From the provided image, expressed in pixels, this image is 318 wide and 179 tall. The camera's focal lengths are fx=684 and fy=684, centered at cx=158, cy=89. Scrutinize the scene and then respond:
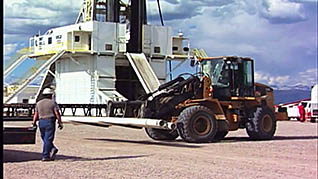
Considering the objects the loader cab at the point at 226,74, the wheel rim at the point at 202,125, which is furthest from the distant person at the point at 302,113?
the wheel rim at the point at 202,125

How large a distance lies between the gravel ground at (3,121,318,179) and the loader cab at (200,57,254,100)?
2.02 m

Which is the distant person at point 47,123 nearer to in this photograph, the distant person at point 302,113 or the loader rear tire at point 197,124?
the loader rear tire at point 197,124

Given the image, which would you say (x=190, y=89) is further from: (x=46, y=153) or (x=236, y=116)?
(x=46, y=153)

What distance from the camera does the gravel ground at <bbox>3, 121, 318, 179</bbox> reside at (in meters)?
12.2

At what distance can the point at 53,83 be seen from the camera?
46.7 m

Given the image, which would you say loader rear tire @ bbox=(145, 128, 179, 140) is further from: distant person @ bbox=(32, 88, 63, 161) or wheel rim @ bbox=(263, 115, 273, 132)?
distant person @ bbox=(32, 88, 63, 161)

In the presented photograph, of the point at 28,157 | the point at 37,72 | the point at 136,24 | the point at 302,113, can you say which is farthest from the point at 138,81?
the point at 28,157

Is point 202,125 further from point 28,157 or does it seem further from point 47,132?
point 47,132

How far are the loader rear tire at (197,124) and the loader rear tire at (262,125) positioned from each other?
5.98ft

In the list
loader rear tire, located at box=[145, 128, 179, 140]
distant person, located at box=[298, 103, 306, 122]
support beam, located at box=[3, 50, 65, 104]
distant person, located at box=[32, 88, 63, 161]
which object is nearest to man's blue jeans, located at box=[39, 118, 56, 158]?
distant person, located at box=[32, 88, 63, 161]

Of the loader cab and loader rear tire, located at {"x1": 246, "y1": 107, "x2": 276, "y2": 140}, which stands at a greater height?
the loader cab

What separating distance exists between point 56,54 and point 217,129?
92.2 ft

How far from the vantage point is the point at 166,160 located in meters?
14.6

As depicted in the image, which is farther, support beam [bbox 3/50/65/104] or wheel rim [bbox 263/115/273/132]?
support beam [bbox 3/50/65/104]
